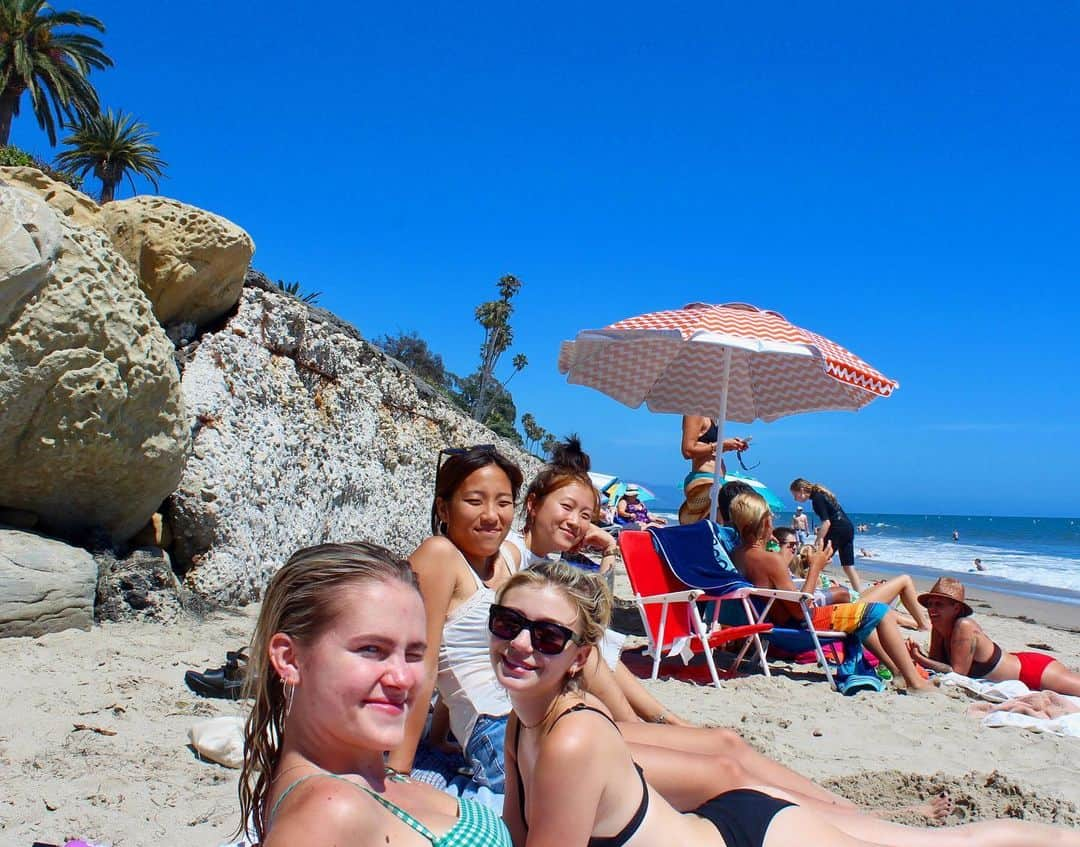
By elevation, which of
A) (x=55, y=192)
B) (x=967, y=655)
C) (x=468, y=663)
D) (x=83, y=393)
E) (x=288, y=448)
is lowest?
(x=967, y=655)

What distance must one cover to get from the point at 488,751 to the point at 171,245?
3.56 m

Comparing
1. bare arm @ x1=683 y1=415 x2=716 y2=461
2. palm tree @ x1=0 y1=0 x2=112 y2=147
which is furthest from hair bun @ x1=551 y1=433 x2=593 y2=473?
palm tree @ x1=0 y1=0 x2=112 y2=147

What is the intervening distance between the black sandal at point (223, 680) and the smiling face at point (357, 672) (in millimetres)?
2326

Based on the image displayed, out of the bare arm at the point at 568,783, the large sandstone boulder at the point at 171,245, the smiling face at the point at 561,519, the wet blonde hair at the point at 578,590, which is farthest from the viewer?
the large sandstone boulder at the point at 171,245

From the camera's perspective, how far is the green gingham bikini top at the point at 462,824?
1212 millimetres

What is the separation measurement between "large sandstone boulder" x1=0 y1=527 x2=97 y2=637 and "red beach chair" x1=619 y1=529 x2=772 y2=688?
2.97 meters

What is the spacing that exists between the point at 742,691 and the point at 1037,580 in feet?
56.1

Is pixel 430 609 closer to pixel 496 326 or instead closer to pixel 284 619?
pixel 284 619

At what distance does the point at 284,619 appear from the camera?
4.33 ft

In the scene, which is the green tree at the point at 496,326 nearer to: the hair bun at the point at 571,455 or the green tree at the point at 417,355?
the green tree at the point at 417,355

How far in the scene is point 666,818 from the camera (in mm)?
1821

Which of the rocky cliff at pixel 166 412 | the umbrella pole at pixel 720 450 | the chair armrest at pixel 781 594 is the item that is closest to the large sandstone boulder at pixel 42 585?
the rocky cliff at pixel 166 412

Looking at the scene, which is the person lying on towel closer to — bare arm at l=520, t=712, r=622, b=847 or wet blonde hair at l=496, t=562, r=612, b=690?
wet blonde hair at l=496, t=562, r=612, b=690

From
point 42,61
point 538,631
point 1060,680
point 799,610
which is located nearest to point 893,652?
point 799,610
